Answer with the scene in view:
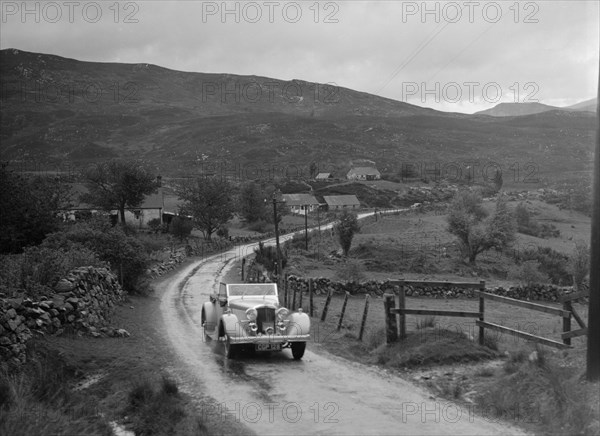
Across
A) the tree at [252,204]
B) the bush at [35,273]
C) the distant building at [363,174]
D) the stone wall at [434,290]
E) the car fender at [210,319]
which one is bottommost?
the stone wall at [434,290]

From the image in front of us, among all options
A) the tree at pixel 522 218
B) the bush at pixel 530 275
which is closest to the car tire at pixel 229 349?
the bush at pixel 530 275

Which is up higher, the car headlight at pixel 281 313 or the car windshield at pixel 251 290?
the car windshield at pixel 251 290

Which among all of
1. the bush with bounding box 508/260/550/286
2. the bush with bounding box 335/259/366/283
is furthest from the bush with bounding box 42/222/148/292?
the bush with bounding box 508/260/550/286

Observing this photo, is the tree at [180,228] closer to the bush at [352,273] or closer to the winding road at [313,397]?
the bush at [352,273]

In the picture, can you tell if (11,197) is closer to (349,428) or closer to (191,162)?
(349,428)

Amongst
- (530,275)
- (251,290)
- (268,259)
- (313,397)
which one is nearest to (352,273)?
(268,259)

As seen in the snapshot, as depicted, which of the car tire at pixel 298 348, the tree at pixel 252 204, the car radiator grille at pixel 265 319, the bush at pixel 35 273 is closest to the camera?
the car tire at pixel 298 348

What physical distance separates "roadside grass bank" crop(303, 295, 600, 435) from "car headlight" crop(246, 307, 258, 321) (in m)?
2.28

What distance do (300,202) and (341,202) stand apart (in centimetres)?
852

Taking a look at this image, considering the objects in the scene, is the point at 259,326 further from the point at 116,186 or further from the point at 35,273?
the point at 116,186

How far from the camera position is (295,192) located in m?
131

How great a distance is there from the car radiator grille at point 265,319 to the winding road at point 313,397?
77 centimetres

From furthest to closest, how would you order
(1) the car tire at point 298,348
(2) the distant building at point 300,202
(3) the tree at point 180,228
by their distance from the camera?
(2) the distant building at point 300,202 → (3) the tree at point 180,228 → (1) the car tire at point 298,348

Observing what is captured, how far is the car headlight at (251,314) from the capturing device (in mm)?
14664
